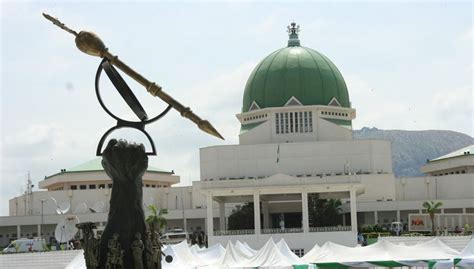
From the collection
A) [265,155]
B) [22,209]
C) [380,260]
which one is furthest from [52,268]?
[22,209]

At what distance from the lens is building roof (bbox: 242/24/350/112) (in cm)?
8238

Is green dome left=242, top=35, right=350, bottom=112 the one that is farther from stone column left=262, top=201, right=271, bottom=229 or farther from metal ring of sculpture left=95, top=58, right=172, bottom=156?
metal ring of sculpture left=95, top=58, right=172, bottom=156

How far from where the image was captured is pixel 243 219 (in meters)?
76.8

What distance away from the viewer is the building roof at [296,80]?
270ft

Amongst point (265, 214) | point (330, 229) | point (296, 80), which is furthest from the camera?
point (296, 80)

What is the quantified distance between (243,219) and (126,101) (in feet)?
167

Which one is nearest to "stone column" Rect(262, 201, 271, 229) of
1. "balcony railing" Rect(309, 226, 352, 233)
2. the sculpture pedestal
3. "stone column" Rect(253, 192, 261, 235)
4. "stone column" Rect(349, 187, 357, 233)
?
"stone column" Rect(253, 192, 261, 235)

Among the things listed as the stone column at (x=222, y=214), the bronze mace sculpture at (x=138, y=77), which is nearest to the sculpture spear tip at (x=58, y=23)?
the bronze mace sculpture at (x=138, y=77)

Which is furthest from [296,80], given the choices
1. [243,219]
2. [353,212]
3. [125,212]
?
[125,212]

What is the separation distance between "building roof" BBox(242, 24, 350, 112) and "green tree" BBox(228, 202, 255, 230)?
31.9 feet

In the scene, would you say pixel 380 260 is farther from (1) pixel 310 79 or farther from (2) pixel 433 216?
(1) pixel 310 79

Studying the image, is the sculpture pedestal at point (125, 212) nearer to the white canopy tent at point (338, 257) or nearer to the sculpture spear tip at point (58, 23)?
the sculpture spear tip at point (58, 23)

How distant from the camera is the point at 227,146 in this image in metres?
84.1

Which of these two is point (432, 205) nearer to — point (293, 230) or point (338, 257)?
point (293, 230)
